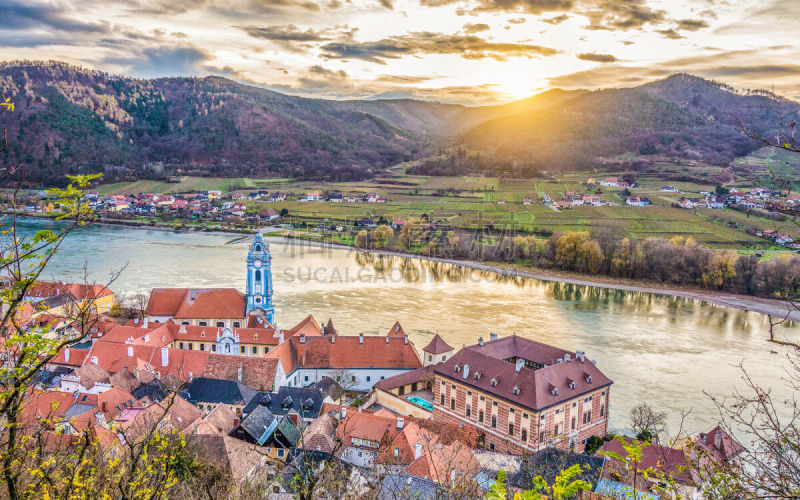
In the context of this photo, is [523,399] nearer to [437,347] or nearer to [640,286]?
[437,347]

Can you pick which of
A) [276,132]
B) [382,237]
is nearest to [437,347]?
[382,237]

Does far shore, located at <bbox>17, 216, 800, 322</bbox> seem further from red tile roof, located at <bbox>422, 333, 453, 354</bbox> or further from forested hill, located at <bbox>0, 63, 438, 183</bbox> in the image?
forested hill, located at <bbox>0, 63, 438, 183</bbox>

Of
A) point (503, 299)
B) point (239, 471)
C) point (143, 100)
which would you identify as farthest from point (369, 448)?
point (143, 100)

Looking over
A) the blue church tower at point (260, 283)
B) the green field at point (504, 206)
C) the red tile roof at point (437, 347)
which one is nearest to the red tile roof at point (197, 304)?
the blue church tower at point (260, 283)

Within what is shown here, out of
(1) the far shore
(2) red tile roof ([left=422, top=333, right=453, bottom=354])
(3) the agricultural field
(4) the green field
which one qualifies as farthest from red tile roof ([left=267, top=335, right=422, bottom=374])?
(3) the agricultural field

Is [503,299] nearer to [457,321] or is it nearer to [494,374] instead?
[457,321]

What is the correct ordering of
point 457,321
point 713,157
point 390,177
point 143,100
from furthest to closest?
point 143,100, point 390,177, point 713,157, point 457,321
